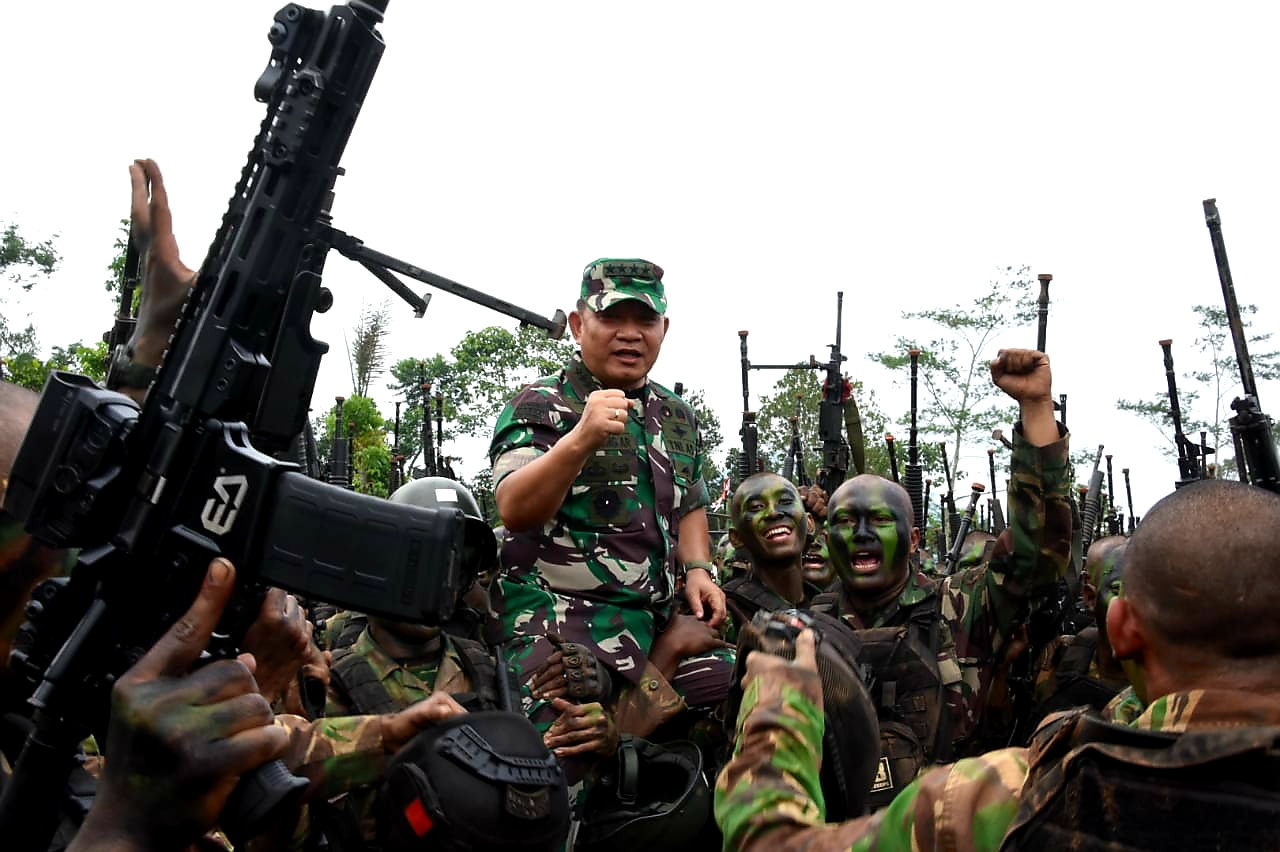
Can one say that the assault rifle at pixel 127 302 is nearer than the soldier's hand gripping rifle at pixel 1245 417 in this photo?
Yes

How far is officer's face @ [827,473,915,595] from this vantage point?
5230 millimetres

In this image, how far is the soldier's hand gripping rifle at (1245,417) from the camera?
6.09m

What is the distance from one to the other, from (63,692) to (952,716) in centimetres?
376

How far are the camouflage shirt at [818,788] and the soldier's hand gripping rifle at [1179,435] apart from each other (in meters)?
8.56

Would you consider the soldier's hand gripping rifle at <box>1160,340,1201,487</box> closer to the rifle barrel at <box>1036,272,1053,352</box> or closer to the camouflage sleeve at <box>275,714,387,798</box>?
the rifle barrel at <box>1036,272,1053,352</box>

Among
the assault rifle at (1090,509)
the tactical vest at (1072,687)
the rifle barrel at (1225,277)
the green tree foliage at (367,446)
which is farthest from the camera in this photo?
the green tree foliage at (367,446)

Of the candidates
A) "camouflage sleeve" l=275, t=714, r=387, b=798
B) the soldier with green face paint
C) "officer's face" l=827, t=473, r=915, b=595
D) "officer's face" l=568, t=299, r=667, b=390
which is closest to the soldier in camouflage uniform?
"officer's face" l=827, t=473, r=915, b=595

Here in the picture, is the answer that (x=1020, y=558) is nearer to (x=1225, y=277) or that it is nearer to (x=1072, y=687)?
(x=1072, y=687)

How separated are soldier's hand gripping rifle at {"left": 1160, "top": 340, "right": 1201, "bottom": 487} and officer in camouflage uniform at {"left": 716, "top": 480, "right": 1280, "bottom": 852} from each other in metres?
8.43

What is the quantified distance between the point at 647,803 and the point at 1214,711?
251cm

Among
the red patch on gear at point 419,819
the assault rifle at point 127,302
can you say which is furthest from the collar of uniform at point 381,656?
the assault rifle at point 127,302

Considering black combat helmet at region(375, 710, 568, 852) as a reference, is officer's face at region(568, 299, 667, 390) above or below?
above

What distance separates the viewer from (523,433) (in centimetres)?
394

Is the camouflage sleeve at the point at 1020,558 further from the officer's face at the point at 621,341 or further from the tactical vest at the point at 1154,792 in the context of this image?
the tactical vest at the point at 1154,792
